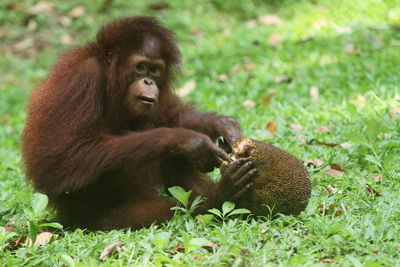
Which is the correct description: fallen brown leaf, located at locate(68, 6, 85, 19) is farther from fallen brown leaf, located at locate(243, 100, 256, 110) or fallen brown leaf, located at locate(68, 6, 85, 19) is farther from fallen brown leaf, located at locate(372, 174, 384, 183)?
fallen brown leaf, located at locate(372, 174, 384, 183)

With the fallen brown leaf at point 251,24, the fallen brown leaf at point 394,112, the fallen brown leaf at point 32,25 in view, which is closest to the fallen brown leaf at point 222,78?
the fallen brown leaf at point 251,24

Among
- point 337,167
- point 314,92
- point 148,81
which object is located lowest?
point 337,167

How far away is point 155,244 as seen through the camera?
3314mm

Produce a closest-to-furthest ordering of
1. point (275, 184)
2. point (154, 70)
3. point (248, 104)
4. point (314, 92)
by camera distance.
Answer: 1. point (275, 184)
2. point (154, 70)
3. point (314, 92)
4. point (248, 104)

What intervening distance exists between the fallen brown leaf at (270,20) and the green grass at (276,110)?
0.41ft

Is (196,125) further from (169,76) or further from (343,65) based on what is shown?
(343,65)

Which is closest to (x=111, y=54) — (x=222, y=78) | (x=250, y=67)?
(x=222, y=78)

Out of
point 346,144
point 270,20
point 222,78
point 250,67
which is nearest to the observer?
point 346,144

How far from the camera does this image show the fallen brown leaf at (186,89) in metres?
7.48

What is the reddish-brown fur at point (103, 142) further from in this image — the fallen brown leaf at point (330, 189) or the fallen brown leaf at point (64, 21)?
the fallen brown leaf at point (64, 21)

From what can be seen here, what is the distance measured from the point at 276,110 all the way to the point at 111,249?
329 centimetres

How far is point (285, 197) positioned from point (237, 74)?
422 centimetres

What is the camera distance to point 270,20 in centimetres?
972

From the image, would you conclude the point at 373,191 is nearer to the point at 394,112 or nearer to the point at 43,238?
the point at 394,112
